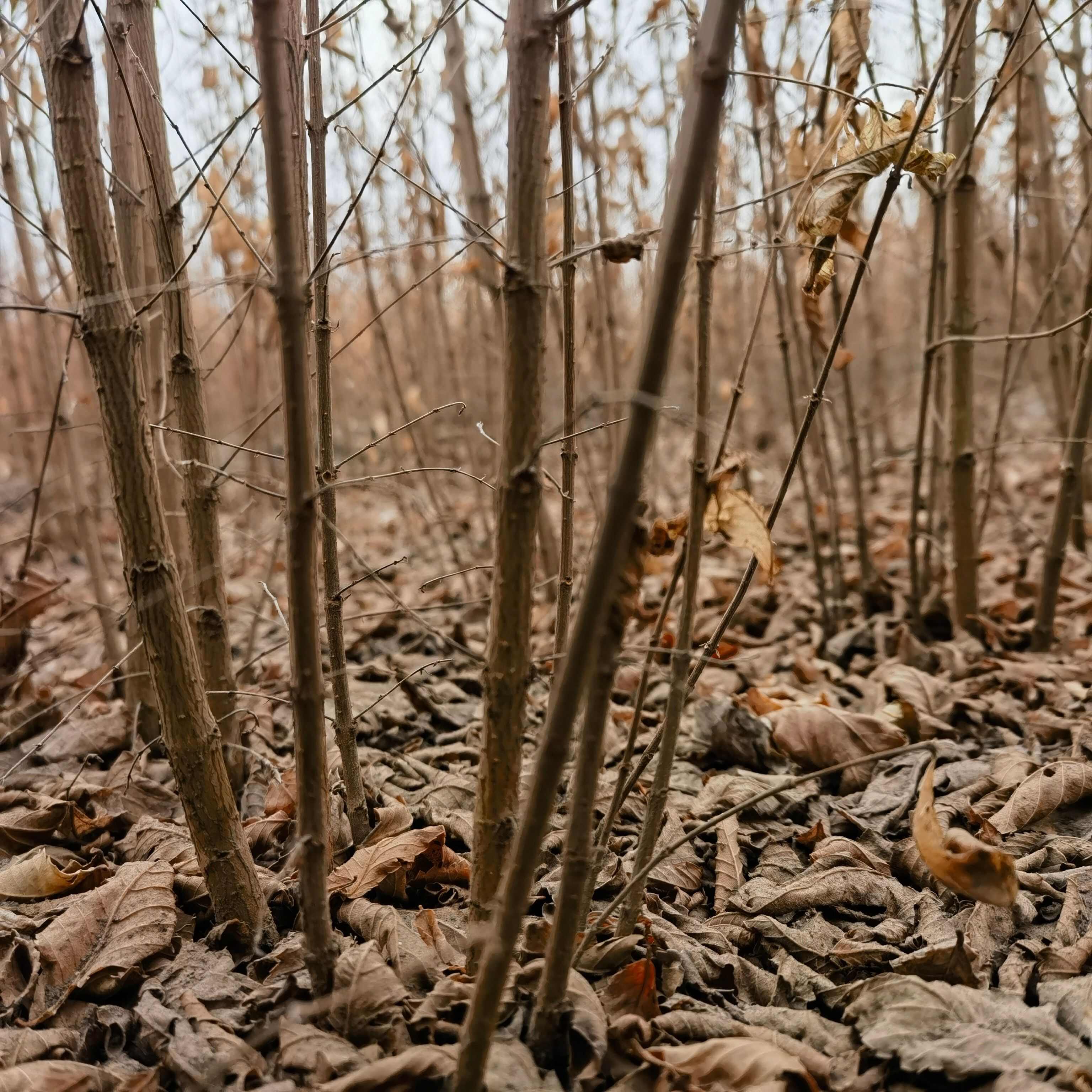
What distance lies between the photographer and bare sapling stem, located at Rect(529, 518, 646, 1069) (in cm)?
96

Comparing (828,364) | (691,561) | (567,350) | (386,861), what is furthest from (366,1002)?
(828,364)

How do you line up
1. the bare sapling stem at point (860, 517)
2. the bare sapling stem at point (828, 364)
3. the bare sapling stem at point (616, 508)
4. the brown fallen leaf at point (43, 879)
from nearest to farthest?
the bare sapling stem at point (616, 508) → the bare sapling stem at point (828, 364) → the brown fallen leaf at point (43, 879) → the bare sapling stem at point (860, 517)

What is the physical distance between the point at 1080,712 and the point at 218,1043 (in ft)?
6.31

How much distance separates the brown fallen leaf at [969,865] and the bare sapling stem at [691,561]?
1.03 ft

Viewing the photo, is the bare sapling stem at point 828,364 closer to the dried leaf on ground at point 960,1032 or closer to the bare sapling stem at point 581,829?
the bare sapling stem at point 581,829

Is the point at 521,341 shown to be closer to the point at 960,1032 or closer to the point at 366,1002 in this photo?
the point at 366,1002

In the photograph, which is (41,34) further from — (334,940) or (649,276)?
(649,276)

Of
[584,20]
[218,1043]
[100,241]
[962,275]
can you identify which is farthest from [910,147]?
[584,20]

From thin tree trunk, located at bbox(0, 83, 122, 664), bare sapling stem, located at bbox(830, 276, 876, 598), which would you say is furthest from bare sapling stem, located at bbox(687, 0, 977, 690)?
thin tree trunk, located at bbox(0, 83, 122, 664)

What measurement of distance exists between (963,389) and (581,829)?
2201 millimetres

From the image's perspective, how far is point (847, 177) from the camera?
1.32 metres

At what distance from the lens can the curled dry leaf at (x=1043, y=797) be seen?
163cm

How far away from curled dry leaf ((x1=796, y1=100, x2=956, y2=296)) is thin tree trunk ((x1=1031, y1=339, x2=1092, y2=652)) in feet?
3.34

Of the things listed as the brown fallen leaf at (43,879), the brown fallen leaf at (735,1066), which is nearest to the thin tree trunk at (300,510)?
the brown fallen leaf at (735,1066)
